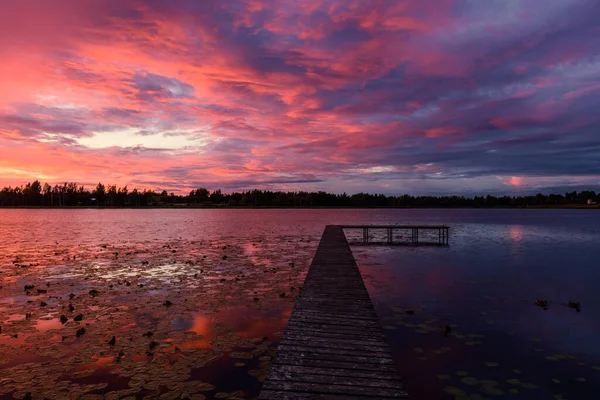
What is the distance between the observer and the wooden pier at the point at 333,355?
18.5 ft

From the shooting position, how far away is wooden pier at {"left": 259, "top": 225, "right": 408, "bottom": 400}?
5633 mm

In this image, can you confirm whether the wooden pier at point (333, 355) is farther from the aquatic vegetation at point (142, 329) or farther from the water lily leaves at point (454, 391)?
the water lily leaves at point (454, 391)

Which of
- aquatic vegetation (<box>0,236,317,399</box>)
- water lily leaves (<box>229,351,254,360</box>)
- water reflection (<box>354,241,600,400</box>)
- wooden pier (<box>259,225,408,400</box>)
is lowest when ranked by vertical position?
water reflection (<box>354,241,600,400</box>)

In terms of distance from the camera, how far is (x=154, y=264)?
866 inches

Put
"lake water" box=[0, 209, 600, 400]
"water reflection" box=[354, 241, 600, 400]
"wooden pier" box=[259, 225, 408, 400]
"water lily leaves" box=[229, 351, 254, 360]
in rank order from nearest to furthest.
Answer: "wooden pier" box=[259, 225, 408, 400], "lake water" box=[0, 209, 600, 400], "water reflection" box=[354, 241, 600, 400], "water lily leaves" box=[229, 351, 254, 360]

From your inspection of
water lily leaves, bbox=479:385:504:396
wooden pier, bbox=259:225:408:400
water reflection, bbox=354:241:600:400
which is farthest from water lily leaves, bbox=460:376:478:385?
wooden pier, bbox=259:225:408:400

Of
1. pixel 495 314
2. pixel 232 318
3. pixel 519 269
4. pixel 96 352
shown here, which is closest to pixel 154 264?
pixel 232 318

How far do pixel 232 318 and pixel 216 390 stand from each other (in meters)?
4.50

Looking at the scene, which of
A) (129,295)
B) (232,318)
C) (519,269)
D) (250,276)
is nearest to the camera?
(232,318)

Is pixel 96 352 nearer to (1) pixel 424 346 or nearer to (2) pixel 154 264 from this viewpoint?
(1) pixel 424 346

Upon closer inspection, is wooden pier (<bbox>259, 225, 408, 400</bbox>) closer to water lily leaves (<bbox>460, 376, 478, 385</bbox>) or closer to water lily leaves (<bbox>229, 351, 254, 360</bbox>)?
water lily leaves (<bbox>229, 351, 254, 360</bbox>)

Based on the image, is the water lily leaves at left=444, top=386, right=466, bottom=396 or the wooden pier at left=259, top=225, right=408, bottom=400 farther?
the water lily leaves at left=444, top=386, right=466, bottom=396

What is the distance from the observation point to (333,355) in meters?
6.93

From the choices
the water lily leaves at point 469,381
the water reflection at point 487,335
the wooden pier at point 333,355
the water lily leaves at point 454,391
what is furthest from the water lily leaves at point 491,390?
the wooden pier at point 333,355
